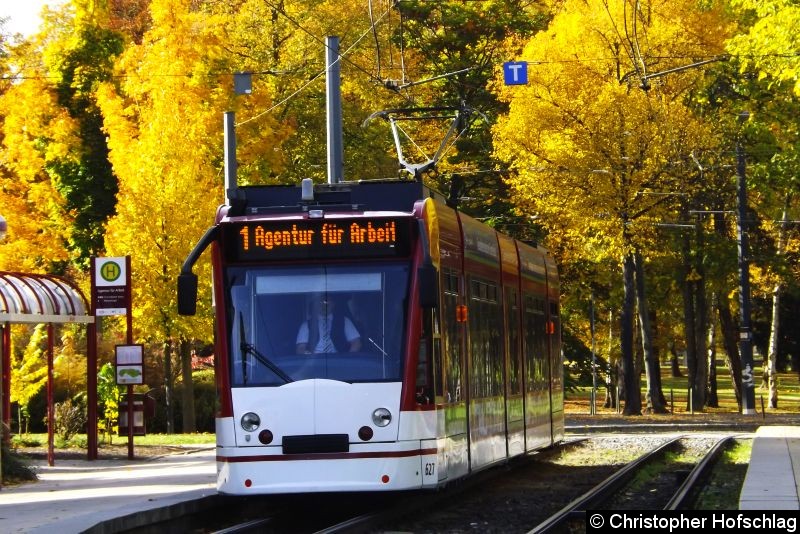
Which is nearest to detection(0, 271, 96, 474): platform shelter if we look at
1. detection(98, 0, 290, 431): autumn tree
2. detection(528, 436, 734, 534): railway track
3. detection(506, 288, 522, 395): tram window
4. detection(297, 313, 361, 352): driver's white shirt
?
detection(297, 313, 361, 352): driver's white shirt

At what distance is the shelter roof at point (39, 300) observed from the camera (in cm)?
2030

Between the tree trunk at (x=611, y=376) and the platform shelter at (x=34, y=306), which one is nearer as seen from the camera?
the platform shelter at (x=34, y=306)

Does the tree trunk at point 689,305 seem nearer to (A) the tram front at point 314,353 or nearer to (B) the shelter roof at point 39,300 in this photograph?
(B) the shelter roof at point 39,300

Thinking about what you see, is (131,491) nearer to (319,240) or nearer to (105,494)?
(105,494)

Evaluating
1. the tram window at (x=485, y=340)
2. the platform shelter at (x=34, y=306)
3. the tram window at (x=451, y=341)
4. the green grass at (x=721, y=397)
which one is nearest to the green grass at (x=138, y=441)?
the platform shelter at (x=34, y=306)

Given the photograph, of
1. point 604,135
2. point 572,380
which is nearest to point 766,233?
point 572,380

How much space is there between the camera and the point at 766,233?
186 feet

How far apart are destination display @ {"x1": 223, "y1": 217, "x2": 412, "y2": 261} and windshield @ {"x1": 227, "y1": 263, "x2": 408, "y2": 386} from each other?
5.7 inches

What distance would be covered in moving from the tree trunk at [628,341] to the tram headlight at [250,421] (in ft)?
101

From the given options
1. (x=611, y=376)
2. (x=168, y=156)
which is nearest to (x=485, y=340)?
(x=168, y=156)

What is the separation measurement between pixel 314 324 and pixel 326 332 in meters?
0.14

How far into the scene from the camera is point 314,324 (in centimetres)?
1527

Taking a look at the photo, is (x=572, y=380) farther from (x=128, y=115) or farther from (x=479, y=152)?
(x=128, y=115)

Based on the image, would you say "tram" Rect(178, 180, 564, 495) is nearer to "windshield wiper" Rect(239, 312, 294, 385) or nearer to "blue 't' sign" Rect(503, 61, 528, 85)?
"windshield wiper" Rect(239, 312, 294, 385)
